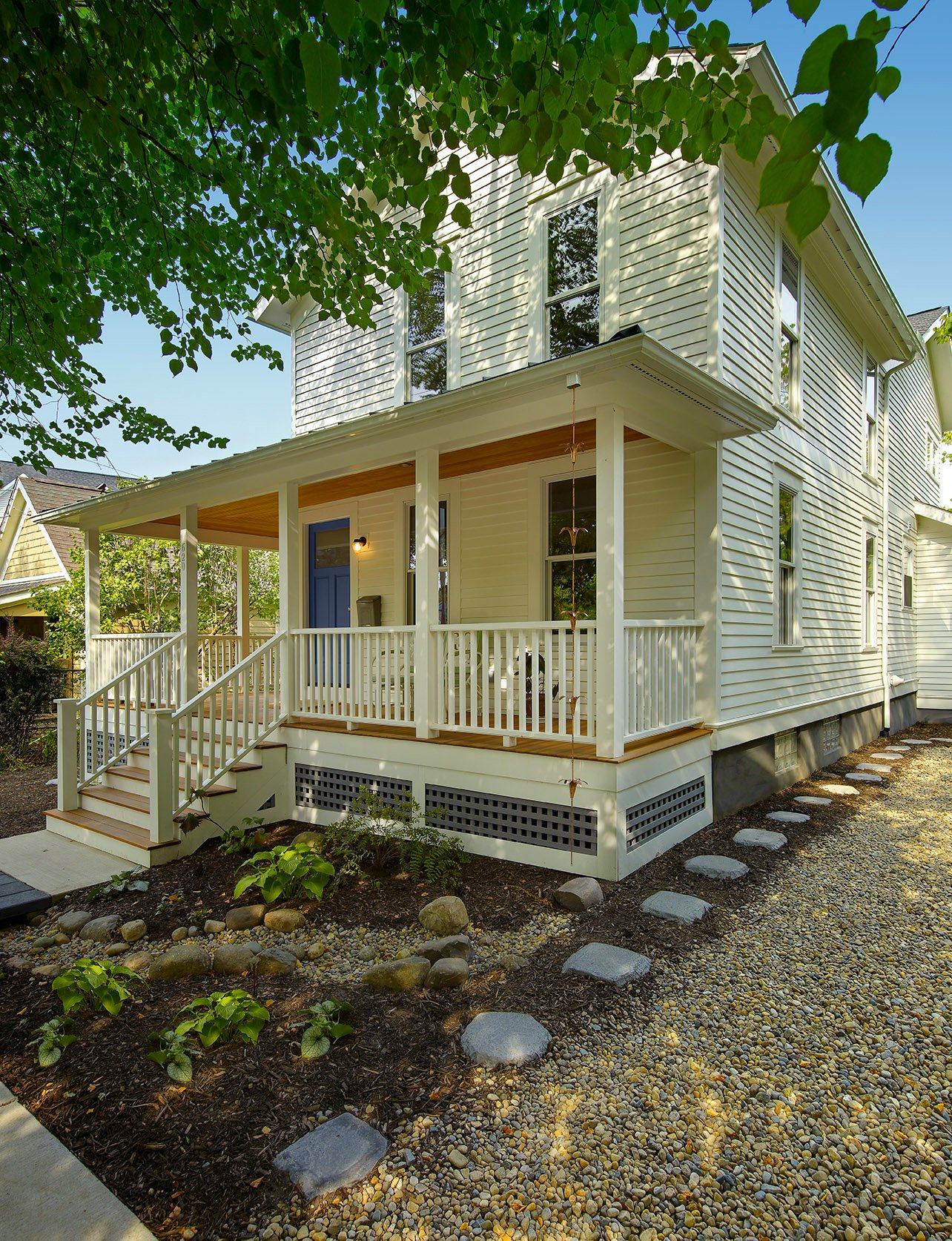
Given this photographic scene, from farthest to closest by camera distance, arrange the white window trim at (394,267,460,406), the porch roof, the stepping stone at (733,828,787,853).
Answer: the white window trim at (394,267,460,406)
the stepping stone at (733,828,787,853)
the porch roof

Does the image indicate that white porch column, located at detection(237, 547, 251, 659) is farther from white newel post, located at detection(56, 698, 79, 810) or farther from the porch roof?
white newel post, located at detection(56, 698, 79, 810)

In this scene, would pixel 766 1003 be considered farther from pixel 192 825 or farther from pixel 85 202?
pixel 85 202

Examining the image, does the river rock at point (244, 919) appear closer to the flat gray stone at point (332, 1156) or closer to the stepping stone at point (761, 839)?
the flat gray stone at point (332, 1156)

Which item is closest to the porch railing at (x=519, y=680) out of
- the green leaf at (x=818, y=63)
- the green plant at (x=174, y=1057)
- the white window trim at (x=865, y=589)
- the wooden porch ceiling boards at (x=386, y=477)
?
the wooden porch ceiling boards at (x=386, y=477)

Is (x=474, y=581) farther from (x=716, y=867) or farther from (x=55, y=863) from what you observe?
(x=55, y=863)

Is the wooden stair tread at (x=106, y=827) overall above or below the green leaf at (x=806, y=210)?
below

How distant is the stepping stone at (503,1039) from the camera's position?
2.74 metres

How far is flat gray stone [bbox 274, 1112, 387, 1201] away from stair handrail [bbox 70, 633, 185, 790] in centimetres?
498

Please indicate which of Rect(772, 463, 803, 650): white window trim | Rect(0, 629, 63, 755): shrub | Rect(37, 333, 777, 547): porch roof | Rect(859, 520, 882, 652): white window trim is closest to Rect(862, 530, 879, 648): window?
Rect(859, 520, 882, 652): white window trim

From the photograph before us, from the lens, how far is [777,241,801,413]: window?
25.3 ft

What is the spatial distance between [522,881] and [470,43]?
4.56 metres

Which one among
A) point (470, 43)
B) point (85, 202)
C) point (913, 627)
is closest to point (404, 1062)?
point (470, 43)

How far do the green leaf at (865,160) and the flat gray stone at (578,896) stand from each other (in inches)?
155

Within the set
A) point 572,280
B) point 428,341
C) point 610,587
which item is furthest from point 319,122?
point 428,341
